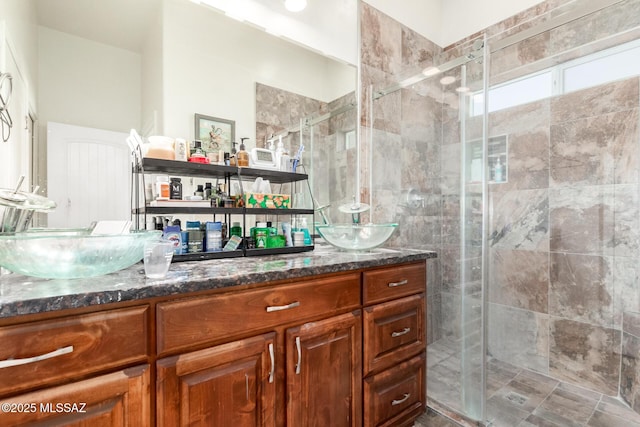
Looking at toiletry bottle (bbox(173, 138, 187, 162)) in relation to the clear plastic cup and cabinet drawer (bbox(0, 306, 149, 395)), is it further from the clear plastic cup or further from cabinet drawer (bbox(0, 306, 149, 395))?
cabinet drawer (bbox(0, 306, 149, 395))

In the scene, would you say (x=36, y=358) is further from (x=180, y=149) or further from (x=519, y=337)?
(x=519, y=337)

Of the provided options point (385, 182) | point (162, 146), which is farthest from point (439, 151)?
point (162, 146)

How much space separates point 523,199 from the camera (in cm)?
217

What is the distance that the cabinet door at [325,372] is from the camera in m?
1.06

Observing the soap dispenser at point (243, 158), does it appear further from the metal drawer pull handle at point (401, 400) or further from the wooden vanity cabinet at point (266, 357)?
the metal drawer pull handle at point (401, 400)

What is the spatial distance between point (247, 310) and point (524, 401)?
1.81 metres

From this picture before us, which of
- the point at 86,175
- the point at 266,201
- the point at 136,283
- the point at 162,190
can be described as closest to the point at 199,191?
the point at 162,190

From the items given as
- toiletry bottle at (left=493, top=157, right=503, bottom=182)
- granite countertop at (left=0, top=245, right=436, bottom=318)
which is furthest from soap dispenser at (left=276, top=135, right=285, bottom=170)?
toiletry bottle at (left=493, top=157, right=503, bottom=182)

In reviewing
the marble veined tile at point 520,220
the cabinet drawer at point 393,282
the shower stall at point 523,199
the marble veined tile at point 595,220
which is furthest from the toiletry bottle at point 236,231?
the marble veined tile at point 595,220

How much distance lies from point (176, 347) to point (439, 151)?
86.9 inches

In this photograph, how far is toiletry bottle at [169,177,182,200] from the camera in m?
1.26

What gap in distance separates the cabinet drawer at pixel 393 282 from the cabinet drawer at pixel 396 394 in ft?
1.11

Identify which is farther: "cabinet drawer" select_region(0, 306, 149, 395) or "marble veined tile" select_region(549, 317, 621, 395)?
"marble veined tile" select_region(549, 317, 621, 395)

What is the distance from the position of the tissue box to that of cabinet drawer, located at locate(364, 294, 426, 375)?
25.1 inches
